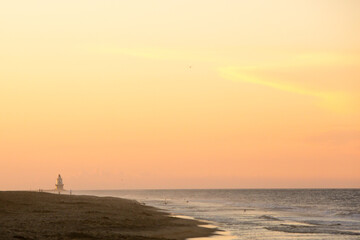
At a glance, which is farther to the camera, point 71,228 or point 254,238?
point 254,238

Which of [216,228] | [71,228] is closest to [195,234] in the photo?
[216,228]

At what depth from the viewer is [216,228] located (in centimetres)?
5506

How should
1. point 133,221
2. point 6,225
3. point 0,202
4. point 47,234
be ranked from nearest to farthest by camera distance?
1. point 47,234
2. point 6,225
3. point 133,221
4. point 0,202

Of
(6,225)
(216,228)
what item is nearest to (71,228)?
(6,225)

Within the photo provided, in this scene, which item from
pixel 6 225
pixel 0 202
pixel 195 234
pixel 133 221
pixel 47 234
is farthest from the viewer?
pixel 0 202

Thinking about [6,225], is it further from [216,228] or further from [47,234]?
[216,228]

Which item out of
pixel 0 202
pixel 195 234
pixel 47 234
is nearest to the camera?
pixel 47 234

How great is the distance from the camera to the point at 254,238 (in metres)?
45.3

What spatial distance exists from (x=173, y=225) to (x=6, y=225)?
2108cm

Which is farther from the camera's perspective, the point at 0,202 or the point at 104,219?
the point at 0,202

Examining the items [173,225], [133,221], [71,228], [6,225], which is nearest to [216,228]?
[173,225]

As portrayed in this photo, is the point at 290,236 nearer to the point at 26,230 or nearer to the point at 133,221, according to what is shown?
the point at 133,221

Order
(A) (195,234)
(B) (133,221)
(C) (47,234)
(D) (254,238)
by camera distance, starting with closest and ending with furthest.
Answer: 1. (C) (47,234)
2. (D) (254,238)
3. (A) (195,234)
4. (B) (133,221)

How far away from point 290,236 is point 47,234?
21.9m
